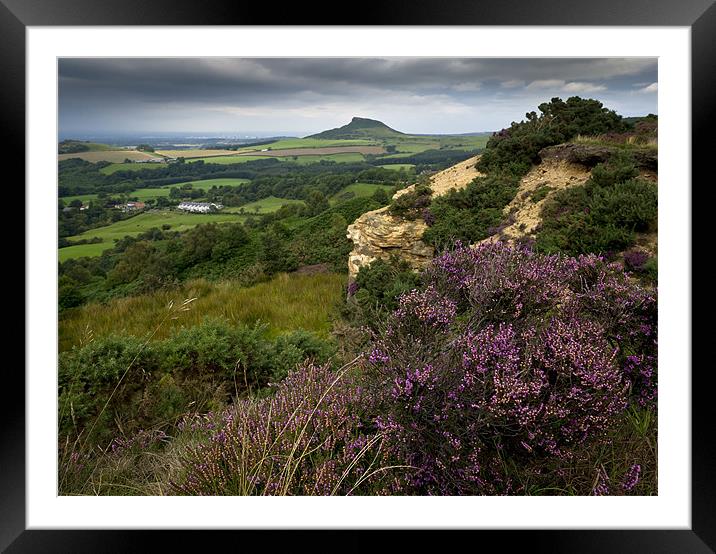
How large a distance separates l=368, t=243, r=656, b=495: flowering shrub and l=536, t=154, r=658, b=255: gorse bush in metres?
2.28

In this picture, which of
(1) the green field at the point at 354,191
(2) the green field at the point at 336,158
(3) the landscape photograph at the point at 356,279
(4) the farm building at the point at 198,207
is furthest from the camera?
(1) the green field at the point at 354,191

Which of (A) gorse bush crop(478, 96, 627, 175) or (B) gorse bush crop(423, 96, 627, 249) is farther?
(A) gorse bush crop(478, 96, 627, 175)

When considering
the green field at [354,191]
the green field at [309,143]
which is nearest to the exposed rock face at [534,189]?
the green field at [309,143]

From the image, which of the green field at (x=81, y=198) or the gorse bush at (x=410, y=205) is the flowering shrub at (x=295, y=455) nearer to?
Answer: the gorse bush at (x=410, y=205)

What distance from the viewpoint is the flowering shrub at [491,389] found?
2324 mm

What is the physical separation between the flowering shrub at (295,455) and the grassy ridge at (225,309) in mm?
3674

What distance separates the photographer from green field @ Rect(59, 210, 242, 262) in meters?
9.12

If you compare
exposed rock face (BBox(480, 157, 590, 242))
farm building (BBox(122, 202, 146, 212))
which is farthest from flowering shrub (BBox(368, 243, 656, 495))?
farm building (BBox(122, 202, 146, 212))

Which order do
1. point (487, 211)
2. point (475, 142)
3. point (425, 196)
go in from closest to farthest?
point (487, 211), point (425, 196), point (475, 142)

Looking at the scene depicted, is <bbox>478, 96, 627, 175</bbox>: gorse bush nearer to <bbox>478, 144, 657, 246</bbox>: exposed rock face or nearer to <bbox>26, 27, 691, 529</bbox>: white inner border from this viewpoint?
<bbox>478, 144, 657, 246</bbox>: exposed rock face
